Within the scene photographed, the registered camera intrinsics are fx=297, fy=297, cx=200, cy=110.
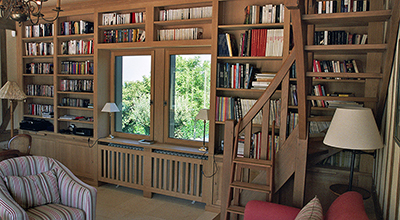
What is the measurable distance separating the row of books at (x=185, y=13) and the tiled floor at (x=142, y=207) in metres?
2.58

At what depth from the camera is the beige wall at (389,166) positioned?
188cm

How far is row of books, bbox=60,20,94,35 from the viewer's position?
A: 4.69m

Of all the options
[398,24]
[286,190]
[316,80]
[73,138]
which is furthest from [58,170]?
[398,24]

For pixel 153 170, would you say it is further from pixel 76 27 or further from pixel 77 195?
pixel 76 27

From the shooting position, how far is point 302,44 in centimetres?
207

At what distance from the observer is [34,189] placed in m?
2.79

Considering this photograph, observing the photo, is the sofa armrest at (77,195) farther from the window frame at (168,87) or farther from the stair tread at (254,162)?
the window frame at (168,87)

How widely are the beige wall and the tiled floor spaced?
6.44 feet

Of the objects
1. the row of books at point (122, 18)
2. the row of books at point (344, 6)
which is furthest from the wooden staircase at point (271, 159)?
the row of books at point (122, 18)

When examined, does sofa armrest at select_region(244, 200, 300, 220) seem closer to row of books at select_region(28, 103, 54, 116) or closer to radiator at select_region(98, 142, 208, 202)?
radiator at select_region(98, 142, 208, 202)

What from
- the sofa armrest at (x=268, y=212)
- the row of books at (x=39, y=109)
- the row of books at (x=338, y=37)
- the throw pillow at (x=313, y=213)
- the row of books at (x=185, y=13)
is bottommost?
the sofa armrest at (x=268, y=212)

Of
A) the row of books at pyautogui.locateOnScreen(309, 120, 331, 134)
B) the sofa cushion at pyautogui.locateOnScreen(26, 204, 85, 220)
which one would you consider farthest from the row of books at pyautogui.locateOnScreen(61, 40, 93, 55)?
the row of books at pyautogui.locateOnScreen(309, 120, 331, 134)

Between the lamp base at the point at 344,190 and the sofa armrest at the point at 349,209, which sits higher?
the sofa armrest at the point at 349,209

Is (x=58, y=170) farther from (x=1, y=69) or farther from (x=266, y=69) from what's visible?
(x=1, y=69)
